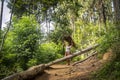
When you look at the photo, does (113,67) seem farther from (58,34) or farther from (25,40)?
(58,34)

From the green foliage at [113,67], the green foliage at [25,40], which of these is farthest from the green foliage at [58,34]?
the green foliage at [113,67]

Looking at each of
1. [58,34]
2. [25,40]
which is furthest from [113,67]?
[58,34]

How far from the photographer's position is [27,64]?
1420 centimetres

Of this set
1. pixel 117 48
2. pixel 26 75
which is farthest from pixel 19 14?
pixel 117 48

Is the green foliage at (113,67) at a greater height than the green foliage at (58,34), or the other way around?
the green foliage at (58,34)

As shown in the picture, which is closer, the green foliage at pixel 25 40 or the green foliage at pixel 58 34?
the green foliage at pixel 25 40

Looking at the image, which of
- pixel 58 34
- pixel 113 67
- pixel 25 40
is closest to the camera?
pixel 113 67

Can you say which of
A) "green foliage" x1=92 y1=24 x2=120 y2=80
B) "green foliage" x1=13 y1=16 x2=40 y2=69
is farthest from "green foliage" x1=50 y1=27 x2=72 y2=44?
"green foliage" x1=92 y1=24 x2=120 y2=80

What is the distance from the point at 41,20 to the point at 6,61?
61.4 feet

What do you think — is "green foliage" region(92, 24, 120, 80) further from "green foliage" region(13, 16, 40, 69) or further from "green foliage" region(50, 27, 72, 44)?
"green foliage" region(50, 27, 72, 44)

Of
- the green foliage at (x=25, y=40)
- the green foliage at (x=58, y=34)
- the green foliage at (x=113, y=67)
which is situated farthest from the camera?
the green foliage at (x=58, y=34)

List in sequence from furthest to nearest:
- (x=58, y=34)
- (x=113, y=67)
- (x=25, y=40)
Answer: (x=58, y=34)
(x=25, y=40)
(x=113, y=67)

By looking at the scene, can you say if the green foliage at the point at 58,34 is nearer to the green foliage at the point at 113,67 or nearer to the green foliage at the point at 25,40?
the green foliage at the point at 25,40

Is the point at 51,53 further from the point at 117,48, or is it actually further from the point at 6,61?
the point at 117,48
